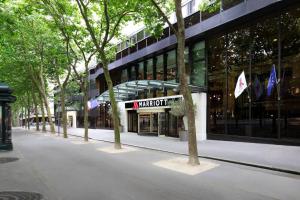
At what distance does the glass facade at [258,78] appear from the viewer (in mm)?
14977

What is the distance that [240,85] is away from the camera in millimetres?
17578

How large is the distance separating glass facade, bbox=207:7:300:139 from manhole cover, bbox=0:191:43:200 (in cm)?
1256

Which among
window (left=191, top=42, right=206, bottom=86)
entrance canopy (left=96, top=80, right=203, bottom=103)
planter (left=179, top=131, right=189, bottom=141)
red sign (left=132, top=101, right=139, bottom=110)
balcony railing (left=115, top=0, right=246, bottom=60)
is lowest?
planter (left=179, top=131, right=189, bottom=141)

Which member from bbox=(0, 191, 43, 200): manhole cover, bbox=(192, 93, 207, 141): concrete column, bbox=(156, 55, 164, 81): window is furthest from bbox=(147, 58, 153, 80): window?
bbox=(0, 191, 43, 200): manhole cover

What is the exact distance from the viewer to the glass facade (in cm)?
1498

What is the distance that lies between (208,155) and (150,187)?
5.68 metres

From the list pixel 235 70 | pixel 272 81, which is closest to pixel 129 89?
pixel 235 70

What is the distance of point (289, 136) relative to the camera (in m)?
14.9

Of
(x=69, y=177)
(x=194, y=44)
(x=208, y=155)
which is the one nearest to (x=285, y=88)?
(x=208, y=155)

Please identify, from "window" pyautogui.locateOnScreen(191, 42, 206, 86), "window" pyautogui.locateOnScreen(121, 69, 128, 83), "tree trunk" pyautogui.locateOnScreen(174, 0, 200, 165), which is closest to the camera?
"tree trunk" pyautogui.locateOnScreen(174, 0, 200, 165)

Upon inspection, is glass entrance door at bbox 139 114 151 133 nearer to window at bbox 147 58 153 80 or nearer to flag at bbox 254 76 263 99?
window at bbox 147 58 153 80

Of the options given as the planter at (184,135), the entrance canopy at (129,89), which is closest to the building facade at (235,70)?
the entrance canopy at (129,89)

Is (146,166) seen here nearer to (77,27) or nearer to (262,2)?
(262,2)

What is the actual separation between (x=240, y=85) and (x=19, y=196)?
13994 mm
